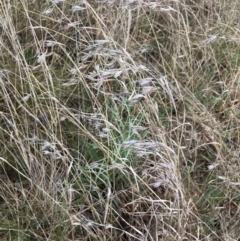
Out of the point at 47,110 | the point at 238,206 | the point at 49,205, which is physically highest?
the point at 47,110

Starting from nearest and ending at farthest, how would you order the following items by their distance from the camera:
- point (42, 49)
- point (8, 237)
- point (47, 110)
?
point (8, 237), point (47, 110), point (42, 49)

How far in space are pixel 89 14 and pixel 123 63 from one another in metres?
0.31

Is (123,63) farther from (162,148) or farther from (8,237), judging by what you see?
(8,237)

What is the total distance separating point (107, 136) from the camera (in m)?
1.30

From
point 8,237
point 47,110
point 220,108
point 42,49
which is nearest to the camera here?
point 8,237

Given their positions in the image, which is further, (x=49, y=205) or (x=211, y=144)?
(x=211, y=144)

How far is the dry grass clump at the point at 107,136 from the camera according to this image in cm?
128

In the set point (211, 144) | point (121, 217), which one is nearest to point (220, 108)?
point (211, 144)

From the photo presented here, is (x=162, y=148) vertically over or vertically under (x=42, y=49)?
under

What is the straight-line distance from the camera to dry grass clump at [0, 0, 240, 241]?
50.2 inches

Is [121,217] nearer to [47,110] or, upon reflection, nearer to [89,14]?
[47,110]

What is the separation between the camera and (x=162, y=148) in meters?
1.29

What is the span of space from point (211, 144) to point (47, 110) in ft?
1.58

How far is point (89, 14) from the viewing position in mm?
1597
